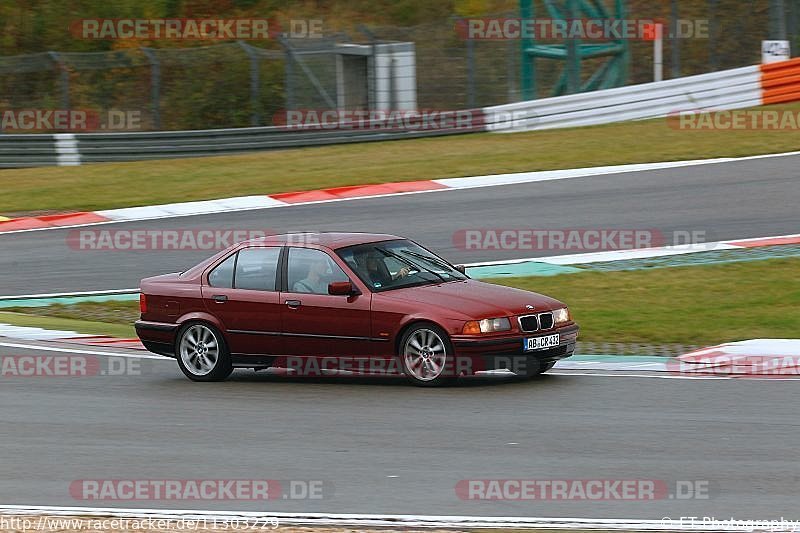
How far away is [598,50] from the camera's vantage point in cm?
3016

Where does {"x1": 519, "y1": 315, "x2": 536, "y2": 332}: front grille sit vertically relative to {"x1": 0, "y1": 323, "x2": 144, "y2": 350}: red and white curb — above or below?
above

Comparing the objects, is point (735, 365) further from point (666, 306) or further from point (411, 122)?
point (411, 122)

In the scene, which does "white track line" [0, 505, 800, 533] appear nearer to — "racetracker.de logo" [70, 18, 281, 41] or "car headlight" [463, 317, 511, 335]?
"car headlight" [463, 317, 511, 335]

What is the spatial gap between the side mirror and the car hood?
12.6 inches

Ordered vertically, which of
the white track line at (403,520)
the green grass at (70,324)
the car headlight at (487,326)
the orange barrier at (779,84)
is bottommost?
the white track line at (403,520)

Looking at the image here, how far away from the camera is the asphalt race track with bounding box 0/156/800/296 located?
18219mm

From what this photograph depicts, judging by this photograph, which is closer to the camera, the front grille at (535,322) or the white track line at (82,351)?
the front grille at (535,322)

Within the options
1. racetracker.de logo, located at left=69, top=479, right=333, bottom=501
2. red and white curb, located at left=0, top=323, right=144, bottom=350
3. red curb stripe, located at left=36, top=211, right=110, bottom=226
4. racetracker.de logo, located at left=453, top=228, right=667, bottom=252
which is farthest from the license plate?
red curb stripe, located at left=36, top=211, right=110, bottom=226

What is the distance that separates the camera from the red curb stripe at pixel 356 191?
74.5ft

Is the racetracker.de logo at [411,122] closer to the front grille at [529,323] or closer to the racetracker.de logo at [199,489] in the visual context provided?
the front grille at [529,323]

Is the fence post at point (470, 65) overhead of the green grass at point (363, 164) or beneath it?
overhead

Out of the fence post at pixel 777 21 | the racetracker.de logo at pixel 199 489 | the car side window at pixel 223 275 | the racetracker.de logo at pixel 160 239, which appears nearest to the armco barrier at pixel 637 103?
the fence post at pixel 777 21

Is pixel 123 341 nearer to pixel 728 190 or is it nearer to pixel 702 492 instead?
pixel 702 492

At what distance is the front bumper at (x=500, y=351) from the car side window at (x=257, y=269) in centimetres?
201
